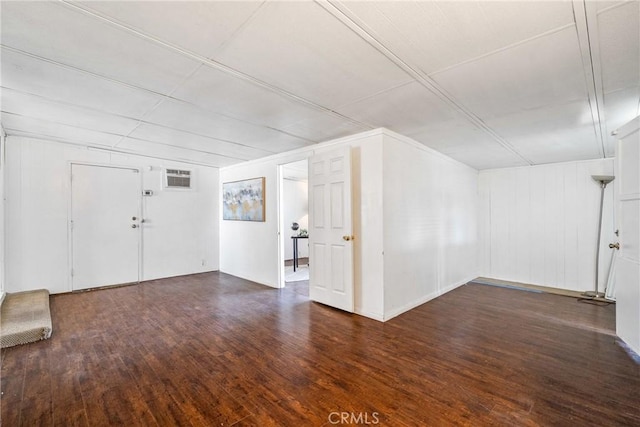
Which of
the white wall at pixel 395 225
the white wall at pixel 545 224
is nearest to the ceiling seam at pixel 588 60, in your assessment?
the white wall at pixel 395 225

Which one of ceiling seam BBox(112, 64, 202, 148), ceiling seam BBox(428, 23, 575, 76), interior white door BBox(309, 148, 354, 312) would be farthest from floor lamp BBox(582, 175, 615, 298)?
ceiling seam BBox(112, 64, 202, 148)

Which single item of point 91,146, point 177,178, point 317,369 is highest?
point 91,146

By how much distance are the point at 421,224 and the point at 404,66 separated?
2.64 meters

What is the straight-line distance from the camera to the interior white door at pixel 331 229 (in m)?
3.67

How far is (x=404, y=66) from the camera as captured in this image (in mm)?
Result: 2004

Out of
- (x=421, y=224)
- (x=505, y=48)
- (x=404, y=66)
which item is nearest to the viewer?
(x=505, y=48)

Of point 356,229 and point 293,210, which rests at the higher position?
point 293,210

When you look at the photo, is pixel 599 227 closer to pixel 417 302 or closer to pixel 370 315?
pixel 417 302

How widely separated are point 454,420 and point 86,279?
5523mm

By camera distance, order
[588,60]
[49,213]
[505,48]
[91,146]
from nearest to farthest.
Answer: [505,48], [588,60], [49,213], [91,146]

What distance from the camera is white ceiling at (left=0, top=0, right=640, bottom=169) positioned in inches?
58.9

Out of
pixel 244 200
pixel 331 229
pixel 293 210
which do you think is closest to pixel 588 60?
pixel 331 229

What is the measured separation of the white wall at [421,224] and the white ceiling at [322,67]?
57 cm

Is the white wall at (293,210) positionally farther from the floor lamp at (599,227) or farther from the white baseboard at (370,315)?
the floor lamp at (599,227)
